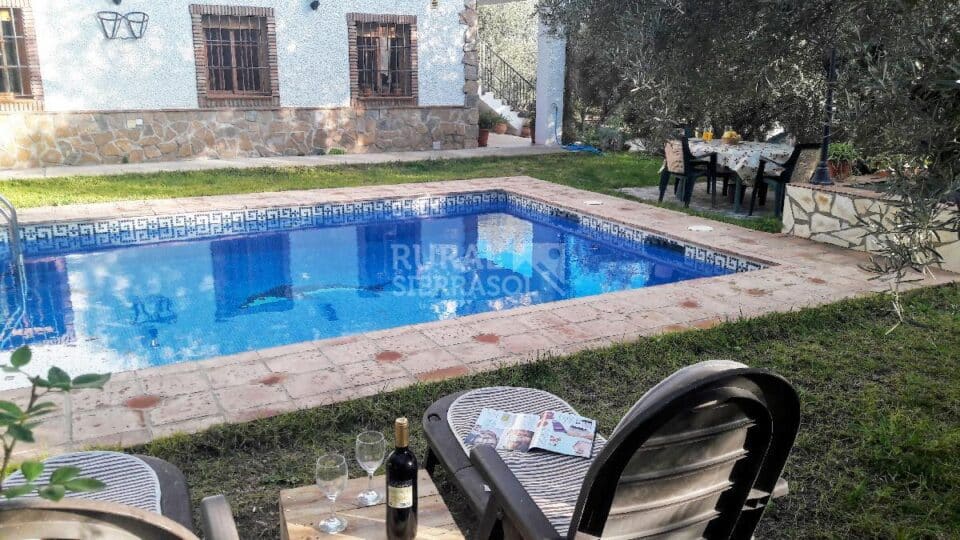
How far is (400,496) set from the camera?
208cm

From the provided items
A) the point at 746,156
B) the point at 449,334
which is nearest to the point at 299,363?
the point at 449,334

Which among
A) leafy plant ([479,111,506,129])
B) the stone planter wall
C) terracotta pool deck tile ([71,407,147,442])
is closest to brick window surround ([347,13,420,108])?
leafy plant ([479,111,506,129])

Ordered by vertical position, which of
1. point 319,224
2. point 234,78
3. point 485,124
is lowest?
point 319,224

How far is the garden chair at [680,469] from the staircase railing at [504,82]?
56.5 ft

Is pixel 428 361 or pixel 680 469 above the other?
pixel 680 469

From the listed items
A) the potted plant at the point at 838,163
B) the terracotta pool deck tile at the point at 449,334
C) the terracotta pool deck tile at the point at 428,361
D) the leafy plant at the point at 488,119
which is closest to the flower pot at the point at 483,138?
the leafy plant at the point at 488,119

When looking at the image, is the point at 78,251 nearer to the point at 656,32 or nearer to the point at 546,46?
the point at 656,32

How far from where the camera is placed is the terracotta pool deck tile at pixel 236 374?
4.02 metres

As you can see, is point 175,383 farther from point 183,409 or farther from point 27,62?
point 27,62

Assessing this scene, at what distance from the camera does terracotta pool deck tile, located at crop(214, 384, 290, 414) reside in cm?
373

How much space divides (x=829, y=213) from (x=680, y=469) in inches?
240

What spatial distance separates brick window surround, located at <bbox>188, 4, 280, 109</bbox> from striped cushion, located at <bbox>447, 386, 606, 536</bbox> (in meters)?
11.7

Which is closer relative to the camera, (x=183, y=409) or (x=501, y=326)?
(x=183, y=409)

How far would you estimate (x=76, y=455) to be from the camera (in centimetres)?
244
